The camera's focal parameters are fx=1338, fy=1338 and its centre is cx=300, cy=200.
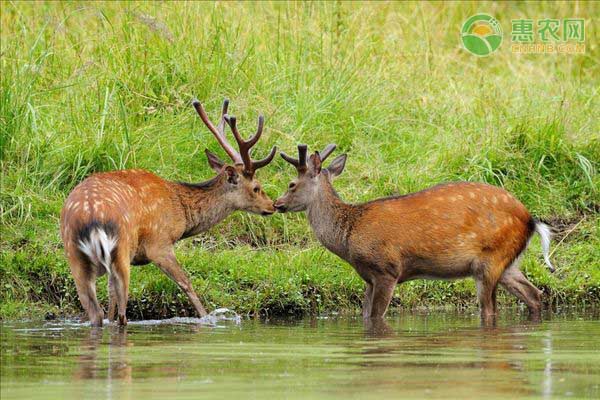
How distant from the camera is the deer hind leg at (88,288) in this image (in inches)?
380

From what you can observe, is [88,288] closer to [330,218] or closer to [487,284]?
[330,218]

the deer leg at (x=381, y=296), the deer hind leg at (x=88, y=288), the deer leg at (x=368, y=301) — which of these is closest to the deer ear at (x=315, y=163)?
the deer leg at (x=368, y=301)

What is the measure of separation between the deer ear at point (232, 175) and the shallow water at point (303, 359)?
1.69m

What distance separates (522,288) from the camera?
36.4ft

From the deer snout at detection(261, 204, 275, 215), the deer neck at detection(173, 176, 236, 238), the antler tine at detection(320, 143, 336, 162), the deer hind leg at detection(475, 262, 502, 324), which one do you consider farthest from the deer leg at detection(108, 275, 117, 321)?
the deer hind leg at detection(475, 262, 502, 324)

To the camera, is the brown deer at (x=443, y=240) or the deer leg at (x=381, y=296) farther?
the brown deer at (x=443, y=240)

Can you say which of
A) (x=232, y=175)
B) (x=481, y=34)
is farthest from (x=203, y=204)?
(x=481, y=34)

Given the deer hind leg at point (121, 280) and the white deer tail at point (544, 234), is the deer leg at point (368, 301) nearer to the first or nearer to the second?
the white deer tail at point (544, 234)

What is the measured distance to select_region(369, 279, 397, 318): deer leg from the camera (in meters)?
10.6

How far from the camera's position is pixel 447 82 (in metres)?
15.1

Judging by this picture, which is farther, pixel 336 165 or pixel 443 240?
pixel 336 165

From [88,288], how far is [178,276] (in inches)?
35.4

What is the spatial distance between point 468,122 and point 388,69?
134 cm

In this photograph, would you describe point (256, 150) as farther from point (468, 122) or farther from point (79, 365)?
point (79, 365)
